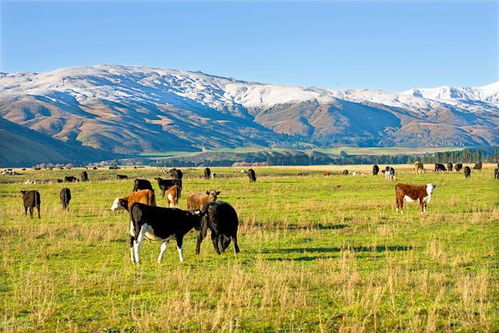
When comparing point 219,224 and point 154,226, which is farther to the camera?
point 219,224

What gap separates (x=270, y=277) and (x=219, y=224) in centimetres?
543

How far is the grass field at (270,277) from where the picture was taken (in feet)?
40.1

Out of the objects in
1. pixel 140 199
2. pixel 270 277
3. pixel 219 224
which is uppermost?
pixel 140 199

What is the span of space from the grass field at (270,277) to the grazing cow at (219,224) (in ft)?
1.75

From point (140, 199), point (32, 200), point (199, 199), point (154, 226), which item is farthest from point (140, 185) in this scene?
point (154, 226)

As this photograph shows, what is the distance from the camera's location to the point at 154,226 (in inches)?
765

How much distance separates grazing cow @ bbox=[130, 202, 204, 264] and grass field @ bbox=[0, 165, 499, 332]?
649mm

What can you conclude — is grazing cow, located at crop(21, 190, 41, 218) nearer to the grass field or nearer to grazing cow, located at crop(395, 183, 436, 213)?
the grass field

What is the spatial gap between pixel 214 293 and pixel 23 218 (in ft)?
68.8

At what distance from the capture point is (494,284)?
15.2 metres

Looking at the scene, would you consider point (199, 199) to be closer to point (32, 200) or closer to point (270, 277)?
point (32, 200)

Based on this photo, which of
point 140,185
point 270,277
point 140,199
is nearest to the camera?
point 270,277

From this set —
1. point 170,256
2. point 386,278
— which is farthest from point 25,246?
point 386,278

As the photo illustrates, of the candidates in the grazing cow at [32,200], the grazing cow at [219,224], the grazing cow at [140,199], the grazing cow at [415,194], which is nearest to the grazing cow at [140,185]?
the grazing cow at [32,200]
